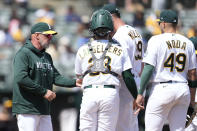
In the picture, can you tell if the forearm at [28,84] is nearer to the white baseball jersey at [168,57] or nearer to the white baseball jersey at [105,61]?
the white baseball jersey at [105,61]

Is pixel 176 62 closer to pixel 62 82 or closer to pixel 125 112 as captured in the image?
pixel 125 112

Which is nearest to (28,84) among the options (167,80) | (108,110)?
(108,110)

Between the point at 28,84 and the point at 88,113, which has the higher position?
the point at 28,84

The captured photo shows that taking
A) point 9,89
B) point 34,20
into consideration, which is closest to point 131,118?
point 9,89

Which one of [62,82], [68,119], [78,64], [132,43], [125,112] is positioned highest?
[132,43]

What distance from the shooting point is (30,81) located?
8336 mm

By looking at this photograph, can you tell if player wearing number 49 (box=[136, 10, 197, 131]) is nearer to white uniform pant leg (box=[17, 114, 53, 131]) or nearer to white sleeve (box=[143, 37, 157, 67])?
white sleeve (box=[143, 37, 157, 67])

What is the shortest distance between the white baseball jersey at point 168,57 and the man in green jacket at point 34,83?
1.56 m

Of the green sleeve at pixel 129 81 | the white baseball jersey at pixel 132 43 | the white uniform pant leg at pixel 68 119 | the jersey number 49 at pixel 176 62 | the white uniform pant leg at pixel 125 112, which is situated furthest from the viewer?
the white uniform pant leg at pixel 68 119

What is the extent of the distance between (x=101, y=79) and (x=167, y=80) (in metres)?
1.07

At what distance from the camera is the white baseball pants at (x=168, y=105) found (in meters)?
8.30

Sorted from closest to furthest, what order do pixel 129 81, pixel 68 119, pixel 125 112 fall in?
pixel 129 81 < pixel 125 112 < pixel 68 119

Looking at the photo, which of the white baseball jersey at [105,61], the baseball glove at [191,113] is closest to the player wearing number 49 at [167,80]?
the white baseball jersey at [105,61]

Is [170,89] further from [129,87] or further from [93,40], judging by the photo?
[93,40]
